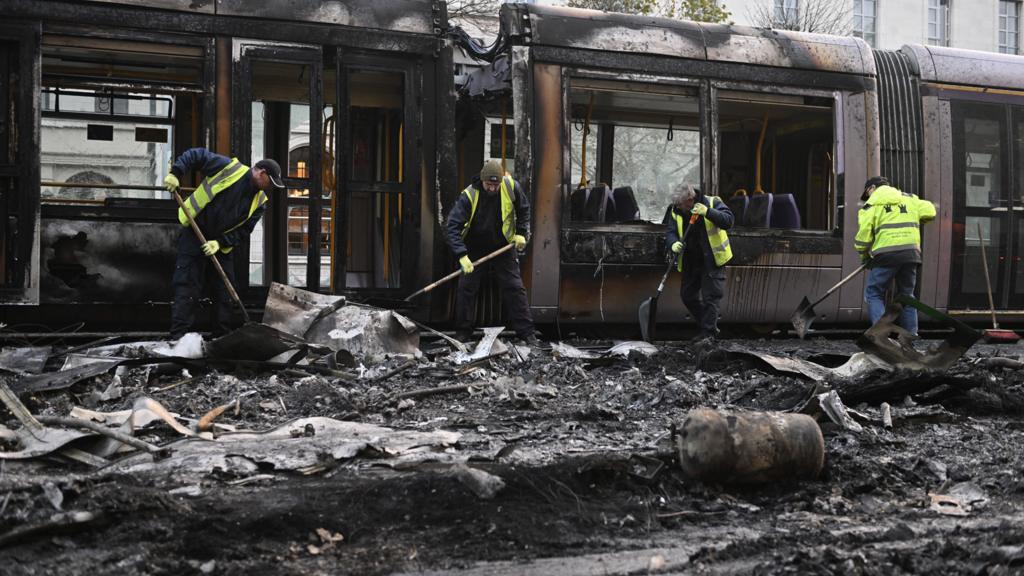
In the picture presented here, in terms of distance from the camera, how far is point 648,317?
349 inches

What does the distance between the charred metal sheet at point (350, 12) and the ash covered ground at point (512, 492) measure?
3.23 m

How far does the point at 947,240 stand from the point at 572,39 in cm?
419

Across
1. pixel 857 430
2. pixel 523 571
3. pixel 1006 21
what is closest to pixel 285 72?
pixel 857 430

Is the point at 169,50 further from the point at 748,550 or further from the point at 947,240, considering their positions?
the point at 947,240

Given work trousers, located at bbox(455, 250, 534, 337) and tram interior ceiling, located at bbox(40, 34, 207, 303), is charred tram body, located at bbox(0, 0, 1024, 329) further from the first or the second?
work trousers, located at bbox(455, 250, 534, 337)

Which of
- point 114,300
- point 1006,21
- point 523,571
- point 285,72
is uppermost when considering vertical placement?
point 1006,21

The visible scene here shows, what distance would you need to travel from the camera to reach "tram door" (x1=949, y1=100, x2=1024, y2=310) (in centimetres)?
991

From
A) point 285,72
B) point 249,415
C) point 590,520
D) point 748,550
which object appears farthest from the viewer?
point 285,72

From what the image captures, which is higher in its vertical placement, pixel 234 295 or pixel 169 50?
pixel 169 50

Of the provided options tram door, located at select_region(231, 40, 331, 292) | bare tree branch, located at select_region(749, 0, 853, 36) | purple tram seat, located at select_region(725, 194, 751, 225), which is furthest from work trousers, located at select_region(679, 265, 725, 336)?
bare tree branch, located at select_region(749, 0, 853, 36)

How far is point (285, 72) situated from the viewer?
8156 mm

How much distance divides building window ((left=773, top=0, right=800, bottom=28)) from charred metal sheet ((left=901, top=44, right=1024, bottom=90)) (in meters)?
14.3

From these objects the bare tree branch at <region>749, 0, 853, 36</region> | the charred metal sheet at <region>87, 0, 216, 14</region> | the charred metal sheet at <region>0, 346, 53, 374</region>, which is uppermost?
the bare tree branch at <region>749, 0, 853, 36</region>

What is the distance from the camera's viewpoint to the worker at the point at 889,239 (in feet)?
29.1
